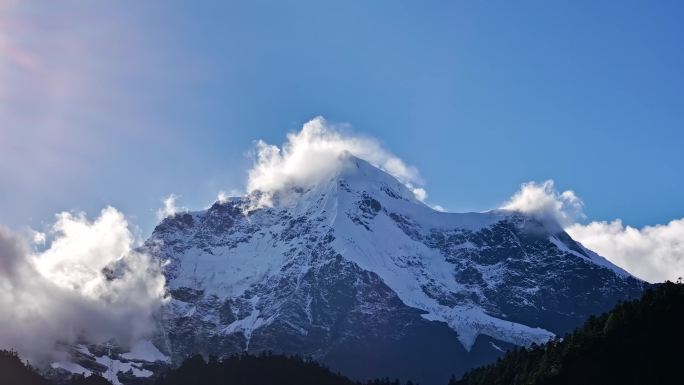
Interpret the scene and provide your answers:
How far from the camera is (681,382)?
652 feet
